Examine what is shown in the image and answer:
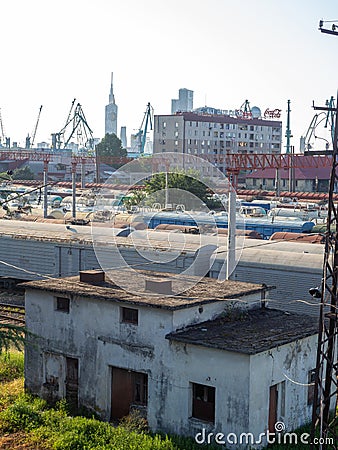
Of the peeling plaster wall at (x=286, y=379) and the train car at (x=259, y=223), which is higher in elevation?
the train car at (x=259, y=223)

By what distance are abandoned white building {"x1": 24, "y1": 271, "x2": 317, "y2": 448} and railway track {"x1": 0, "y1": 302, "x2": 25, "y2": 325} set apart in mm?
5748

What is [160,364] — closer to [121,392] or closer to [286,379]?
[121,392]

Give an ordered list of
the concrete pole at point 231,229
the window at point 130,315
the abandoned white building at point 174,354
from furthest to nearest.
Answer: the concrete pole at point 231,229
the window at point 130,315
the abandoned white building at point 174,354

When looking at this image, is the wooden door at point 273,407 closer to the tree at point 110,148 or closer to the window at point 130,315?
the window at point 130,315

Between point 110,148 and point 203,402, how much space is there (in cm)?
9742

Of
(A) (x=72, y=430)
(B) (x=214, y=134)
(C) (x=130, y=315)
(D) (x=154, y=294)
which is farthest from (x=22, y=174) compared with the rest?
(A) (x=72, y=430)

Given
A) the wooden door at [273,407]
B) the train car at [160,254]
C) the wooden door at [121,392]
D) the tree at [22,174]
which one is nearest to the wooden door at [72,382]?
the wooden door at [121,392]

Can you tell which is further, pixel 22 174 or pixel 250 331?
pixel 22 174

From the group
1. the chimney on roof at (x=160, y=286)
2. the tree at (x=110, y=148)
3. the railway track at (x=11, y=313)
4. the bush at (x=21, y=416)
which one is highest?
the tree at (x=110, y=148)

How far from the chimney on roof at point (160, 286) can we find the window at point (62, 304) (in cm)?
199

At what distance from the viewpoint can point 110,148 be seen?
109438 mm

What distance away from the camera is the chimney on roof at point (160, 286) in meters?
15.5

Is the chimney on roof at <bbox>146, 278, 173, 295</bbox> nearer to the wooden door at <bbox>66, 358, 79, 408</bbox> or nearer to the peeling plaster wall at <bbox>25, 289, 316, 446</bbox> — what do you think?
the peeling plaster wall at <bbox>25, 289, 316, 446</bbox>

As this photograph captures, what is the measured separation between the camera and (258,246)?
24594mm
